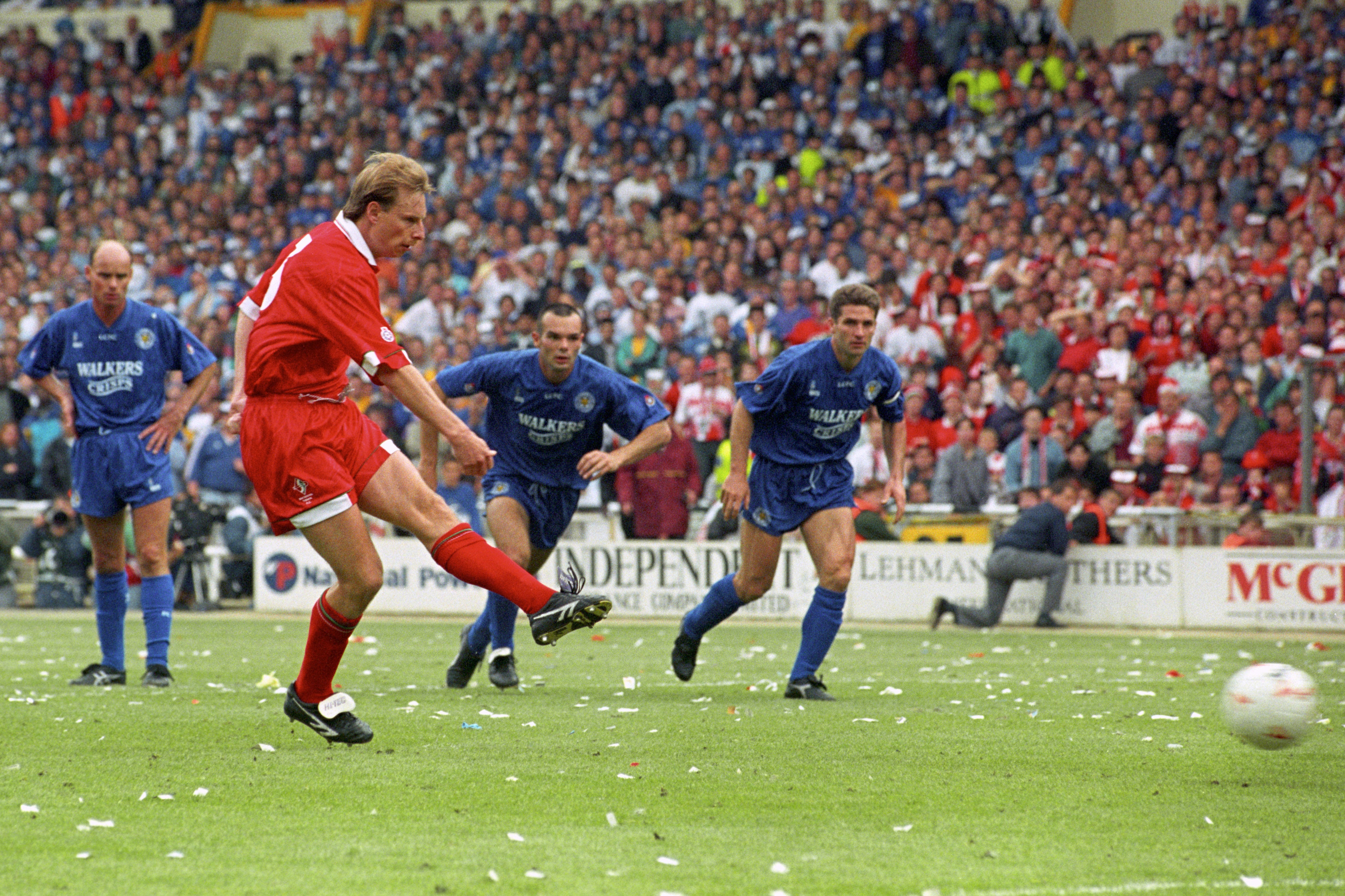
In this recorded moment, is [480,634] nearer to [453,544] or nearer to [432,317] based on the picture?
[453,544]

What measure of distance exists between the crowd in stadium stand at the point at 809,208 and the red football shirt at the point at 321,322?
11.1 metres

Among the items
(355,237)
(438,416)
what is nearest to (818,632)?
(438,416)

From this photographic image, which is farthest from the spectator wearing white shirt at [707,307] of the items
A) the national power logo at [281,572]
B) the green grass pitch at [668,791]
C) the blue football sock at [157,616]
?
the blue football sock at [157,616]

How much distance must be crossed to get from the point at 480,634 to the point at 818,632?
188 centimetres

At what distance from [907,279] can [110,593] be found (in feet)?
A: 40.3

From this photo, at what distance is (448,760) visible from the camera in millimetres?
6102

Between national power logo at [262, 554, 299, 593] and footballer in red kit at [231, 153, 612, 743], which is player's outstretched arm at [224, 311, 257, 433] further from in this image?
national power logo at [262, 554, 299, 593]

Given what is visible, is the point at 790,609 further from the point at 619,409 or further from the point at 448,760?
the point at 448,760

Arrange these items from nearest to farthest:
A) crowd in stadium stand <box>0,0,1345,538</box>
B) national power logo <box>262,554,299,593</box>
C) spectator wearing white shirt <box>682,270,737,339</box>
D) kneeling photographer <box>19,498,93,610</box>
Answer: crowd in stadium stand <box>0,0,1345,538</box>
national power logo <box>262,554,299,593</box>
kneeling photographer <box>19,498,93,610</box>
spectator wearing white shirt <box>682,270,737,339</box>

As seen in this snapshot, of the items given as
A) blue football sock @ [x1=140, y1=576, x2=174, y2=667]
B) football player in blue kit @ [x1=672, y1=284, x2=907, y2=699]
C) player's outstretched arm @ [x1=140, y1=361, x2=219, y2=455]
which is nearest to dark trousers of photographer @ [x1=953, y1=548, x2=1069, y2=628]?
football player in blue kit @ [x1=672, y1=284, x2=907, y2=699]

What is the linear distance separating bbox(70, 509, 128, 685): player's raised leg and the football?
5965 millimetres

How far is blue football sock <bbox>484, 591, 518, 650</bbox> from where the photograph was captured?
8977 mm

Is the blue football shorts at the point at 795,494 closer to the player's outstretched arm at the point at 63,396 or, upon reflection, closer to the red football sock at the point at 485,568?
the red football sock at the point at 485,568

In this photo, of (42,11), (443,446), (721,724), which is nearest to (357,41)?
(42,11)
